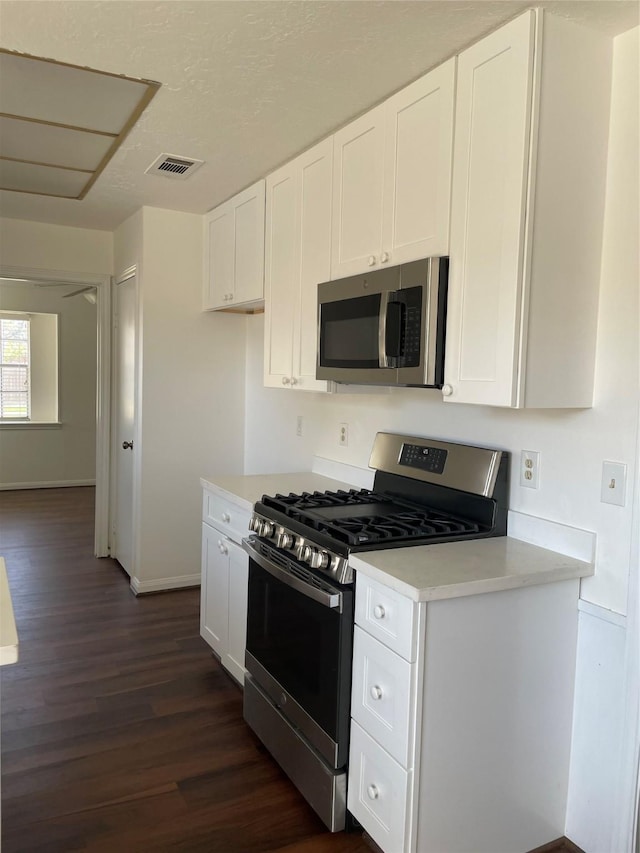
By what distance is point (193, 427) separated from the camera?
14.1 ft

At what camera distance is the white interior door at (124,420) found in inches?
171

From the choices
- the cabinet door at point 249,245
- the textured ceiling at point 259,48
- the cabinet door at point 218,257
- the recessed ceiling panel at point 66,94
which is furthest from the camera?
the cabinet door at point 218,257

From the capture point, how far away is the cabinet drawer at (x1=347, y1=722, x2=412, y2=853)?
1.75m

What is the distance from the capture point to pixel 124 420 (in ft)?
15.0

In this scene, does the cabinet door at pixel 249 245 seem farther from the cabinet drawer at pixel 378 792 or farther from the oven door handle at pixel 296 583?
the cabinet drawer at pixel 378 792

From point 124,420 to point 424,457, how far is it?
8.88 feet

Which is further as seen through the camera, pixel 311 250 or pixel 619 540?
pixel 311 250

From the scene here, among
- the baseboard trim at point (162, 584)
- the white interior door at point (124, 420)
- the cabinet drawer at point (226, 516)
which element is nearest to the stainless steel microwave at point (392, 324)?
the cabinet drawer at point (226, 516)

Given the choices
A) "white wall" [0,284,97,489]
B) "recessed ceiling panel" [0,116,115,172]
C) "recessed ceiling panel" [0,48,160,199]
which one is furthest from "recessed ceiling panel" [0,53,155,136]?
"white wall" [0,284,97,489]

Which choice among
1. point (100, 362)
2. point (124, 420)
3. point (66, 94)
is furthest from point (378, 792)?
point (100, 362)

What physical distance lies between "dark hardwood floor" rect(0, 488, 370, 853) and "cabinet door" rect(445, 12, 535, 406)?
4.99 feet

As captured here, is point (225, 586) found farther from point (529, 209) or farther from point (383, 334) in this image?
point (529, 209)

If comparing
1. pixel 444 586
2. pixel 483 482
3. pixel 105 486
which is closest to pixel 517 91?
pixel 483 482

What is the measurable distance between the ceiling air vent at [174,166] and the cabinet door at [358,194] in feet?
2.90
